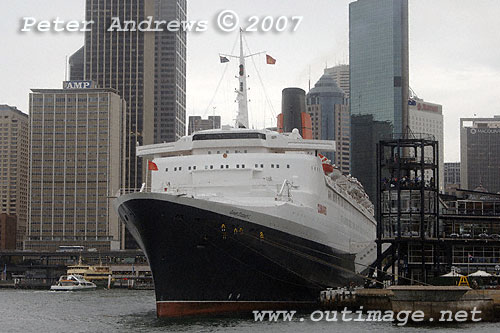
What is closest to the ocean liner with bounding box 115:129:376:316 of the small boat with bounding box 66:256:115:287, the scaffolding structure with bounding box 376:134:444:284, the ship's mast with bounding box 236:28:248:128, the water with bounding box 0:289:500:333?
the water with bounding box 0:289:500:333

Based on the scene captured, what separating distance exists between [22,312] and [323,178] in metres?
28.0

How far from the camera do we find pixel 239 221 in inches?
1972

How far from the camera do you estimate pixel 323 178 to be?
63.0 m

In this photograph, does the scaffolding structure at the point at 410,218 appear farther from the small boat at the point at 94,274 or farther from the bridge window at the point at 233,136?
the small boat at the point at 94,274

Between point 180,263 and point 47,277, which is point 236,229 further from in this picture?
point 47,277

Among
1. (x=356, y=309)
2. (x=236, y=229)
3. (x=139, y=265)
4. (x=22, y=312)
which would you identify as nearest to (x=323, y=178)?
(x=356, y=309)

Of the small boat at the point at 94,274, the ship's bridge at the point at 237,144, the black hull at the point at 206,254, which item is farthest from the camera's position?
the small boat at the point at 94,274

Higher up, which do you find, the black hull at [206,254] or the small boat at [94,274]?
the black hull at [206,254]

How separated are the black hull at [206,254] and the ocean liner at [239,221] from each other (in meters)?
0.06

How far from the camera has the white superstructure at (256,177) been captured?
53.3 metres

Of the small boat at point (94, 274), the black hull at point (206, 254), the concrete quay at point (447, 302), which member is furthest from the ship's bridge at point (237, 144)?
the small boat at point (94, 274)

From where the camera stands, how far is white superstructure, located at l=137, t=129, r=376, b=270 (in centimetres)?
5331

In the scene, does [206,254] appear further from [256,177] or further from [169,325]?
[256,177]

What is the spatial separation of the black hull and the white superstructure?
0.97 metres
